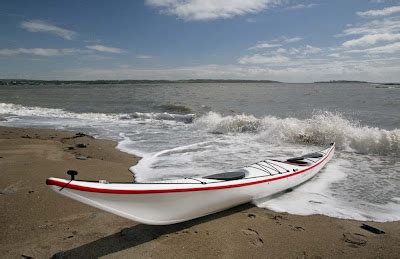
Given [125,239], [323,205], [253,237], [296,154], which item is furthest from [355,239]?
[296,154]

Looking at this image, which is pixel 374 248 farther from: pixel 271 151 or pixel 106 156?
pixel 106 156

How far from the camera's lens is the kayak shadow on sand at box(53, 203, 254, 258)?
3609 mm

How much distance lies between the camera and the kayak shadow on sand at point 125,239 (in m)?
3.61

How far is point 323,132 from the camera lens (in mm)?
12023

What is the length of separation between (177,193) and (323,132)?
955 centimetres

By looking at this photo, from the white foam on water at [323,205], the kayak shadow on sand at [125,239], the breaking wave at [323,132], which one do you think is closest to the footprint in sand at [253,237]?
the kayak shadow on sand at [125,239]

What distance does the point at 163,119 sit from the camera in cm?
1995

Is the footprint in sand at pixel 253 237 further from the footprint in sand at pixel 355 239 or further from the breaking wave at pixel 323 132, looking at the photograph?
the breaking wave at pixel 323 132

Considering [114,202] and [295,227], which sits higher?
[114,202]

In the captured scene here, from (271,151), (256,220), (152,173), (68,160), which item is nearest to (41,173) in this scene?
(68,160)

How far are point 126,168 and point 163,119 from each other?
12.5m

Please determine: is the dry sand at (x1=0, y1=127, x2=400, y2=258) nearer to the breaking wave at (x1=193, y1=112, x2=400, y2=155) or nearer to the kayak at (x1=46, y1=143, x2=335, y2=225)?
the kayak at (x1=46, y1=143, x2=335, y2=225)

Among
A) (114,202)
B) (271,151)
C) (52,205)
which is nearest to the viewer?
(114,202)

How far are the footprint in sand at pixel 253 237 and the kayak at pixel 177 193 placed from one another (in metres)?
0.57
